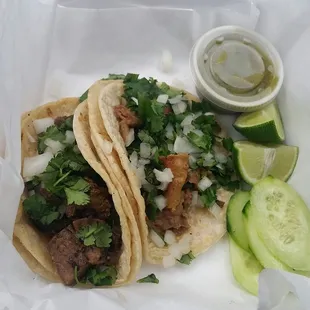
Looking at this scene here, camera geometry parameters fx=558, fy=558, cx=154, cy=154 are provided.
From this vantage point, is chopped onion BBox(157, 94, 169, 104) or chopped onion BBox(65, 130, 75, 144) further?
chopped onion BBox(157, 94, 169, 104)

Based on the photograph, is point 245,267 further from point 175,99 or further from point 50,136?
point 50,136

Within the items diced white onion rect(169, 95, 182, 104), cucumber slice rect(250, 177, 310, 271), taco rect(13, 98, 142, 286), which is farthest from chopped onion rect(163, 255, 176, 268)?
diced white onion rect(169, 95, 182, 104)

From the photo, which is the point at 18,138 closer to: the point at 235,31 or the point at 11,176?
the point at 11,176

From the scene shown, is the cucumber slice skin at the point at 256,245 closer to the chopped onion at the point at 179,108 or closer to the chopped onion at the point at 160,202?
the chopped onion at the point at 160,202

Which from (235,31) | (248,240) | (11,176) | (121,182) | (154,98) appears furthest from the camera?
(235,31)

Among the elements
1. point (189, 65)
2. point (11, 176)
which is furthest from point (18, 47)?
point (189, 65)

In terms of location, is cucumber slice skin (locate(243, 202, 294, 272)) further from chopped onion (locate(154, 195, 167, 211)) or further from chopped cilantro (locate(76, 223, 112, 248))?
chopped cilantro (locate(76, 223, 112, 248))
